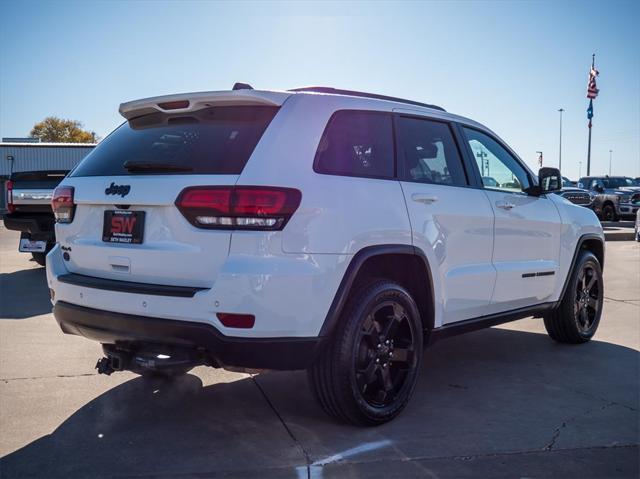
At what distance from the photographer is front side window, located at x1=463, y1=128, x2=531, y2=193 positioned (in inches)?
202

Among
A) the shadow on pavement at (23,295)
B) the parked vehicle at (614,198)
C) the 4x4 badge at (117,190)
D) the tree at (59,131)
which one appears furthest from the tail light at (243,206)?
the tree at (59,131)

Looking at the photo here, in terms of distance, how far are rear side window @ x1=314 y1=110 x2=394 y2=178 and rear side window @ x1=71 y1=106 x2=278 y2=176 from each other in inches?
14.5

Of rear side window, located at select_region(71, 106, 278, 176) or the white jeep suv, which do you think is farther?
rear side window, located at select_region(71, 106, 278, 176)

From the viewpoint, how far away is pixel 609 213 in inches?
1119

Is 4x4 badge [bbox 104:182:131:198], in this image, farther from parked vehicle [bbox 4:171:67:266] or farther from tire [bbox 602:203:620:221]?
tire [bbox 602:203:620:221]

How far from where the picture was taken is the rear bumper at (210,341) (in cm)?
341

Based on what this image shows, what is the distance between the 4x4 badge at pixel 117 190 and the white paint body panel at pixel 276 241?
0.04 meters

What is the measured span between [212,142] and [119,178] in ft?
1.92

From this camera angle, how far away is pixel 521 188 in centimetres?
556

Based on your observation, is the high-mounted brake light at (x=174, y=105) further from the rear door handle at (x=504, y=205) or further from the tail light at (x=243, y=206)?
the rear door handle at (x=504, y=205)

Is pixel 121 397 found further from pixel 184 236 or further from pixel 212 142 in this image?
pixel 212 142

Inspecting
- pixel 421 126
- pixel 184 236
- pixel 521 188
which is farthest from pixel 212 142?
pixel 521 188

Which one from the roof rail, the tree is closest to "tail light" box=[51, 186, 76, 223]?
the roof rail

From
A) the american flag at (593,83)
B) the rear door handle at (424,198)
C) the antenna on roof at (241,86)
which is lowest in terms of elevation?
the rear door handle at (424,198)
